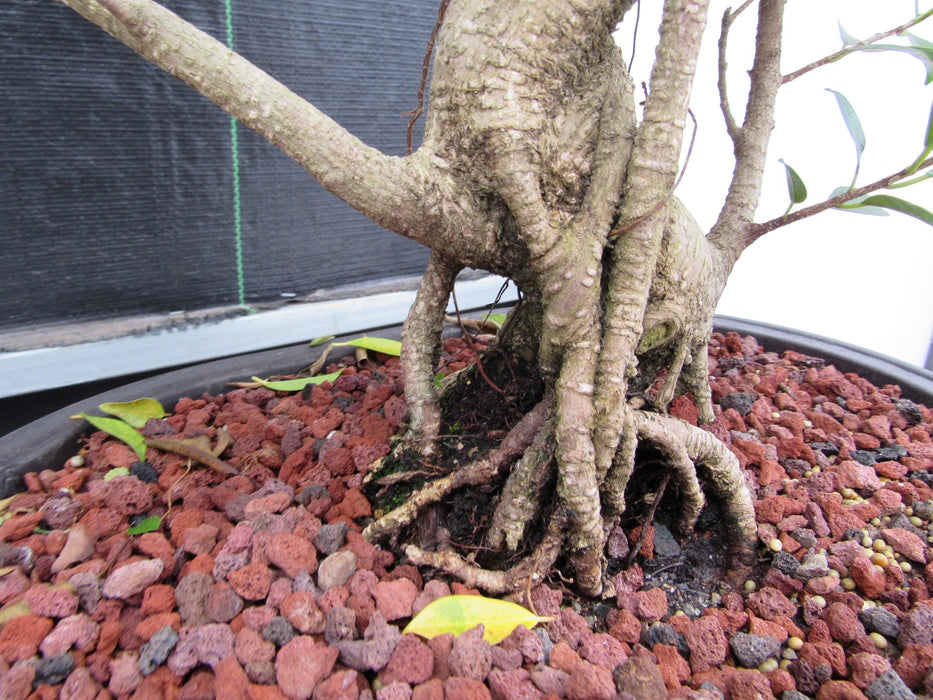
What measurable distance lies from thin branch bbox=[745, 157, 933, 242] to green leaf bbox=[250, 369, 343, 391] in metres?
0.83

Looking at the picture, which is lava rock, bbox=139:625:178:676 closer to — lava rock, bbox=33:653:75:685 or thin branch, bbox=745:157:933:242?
lava rock, bbox=33:653:75:685

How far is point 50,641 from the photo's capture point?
69 cm

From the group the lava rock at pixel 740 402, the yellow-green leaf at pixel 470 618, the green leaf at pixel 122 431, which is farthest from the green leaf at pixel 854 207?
the green leaf at pixel 122 431

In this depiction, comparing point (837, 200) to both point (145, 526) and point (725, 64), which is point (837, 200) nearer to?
point (725, 64)

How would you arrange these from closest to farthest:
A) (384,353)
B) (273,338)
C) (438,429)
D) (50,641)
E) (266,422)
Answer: (50,641), (438,429), (266,422), (384,353), (273,338)

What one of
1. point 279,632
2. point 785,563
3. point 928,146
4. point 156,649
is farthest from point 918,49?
point 156,649

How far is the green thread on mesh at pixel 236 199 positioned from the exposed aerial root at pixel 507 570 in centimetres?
103

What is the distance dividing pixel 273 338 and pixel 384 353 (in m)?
0.37

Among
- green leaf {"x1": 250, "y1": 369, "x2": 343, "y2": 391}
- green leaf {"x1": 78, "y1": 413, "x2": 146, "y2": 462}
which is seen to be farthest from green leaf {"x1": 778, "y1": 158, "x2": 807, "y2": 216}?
green leaf {"x1": 78, "y1": 413, "x2": 146, "y2": 462}

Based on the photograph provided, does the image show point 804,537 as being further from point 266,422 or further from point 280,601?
point 266,422

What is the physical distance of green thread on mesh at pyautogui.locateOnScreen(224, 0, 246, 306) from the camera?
1429 millimetres

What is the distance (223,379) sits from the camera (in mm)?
1290

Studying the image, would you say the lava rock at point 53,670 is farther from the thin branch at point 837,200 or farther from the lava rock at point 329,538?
the thin branch at point 837,200

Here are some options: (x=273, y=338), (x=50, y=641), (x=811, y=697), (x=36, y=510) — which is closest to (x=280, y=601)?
(x=50, y=641)
